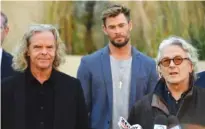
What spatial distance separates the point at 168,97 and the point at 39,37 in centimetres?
81

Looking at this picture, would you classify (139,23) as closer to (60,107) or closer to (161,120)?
(60,107)

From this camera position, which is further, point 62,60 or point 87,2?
point 87,2

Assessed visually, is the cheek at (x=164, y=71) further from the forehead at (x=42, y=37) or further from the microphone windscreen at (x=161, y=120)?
the forehead at (x=42, y=37)

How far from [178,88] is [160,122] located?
261 millimetres

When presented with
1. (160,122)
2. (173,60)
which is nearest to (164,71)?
(173,60)

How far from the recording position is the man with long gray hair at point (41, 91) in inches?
106

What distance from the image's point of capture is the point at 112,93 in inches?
125

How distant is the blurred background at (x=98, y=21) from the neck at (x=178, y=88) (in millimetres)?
1586

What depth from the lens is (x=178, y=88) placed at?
8.73 ft

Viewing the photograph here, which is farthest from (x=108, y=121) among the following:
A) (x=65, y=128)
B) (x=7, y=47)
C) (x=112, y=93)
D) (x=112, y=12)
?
(x=7, y=47)

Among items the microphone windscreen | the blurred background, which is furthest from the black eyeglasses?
the blurred background

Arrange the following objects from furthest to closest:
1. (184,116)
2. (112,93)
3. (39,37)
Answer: (112,93)
(39,37)
(184,116)

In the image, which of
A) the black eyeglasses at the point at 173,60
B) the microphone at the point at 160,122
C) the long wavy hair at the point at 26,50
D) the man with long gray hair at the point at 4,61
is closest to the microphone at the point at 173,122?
the microphone at the point at 160,122

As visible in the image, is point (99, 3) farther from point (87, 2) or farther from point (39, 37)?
point (39, 37)
